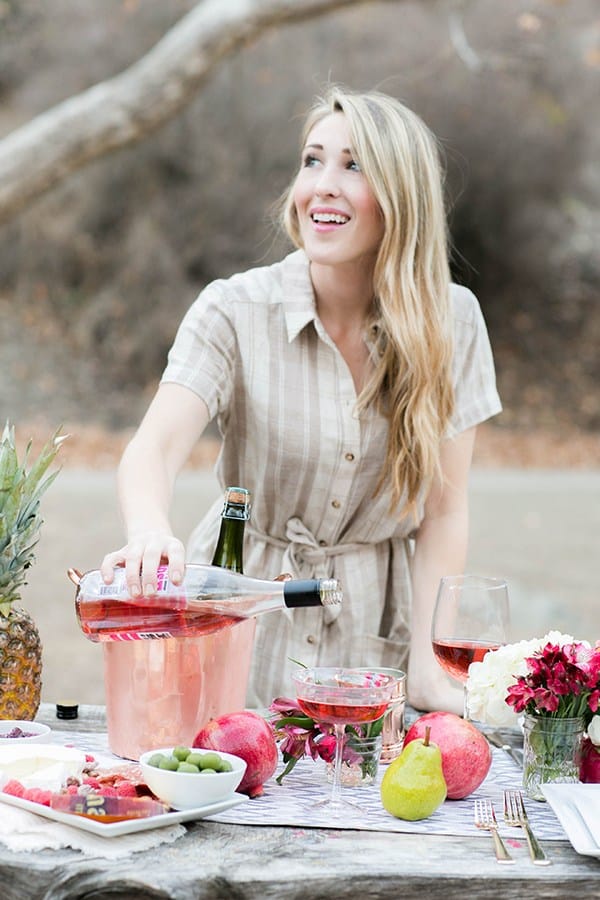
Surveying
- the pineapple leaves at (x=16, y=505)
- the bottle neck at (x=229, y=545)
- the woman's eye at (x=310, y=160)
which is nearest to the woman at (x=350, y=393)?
the woman's eye at (x=310, y=160)

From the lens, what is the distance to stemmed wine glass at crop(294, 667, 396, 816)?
4.60ft

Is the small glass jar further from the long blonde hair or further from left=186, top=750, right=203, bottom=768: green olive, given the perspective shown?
the long blonde hair

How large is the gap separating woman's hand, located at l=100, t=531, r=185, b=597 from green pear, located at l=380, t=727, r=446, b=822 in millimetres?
381

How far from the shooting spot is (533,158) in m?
14.3

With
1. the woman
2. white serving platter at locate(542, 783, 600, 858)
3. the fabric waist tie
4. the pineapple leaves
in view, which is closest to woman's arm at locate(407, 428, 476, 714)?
the woman

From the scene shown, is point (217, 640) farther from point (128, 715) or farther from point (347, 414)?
point (347, 414)

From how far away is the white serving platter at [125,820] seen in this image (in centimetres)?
127

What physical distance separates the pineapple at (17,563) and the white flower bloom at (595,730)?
82cm

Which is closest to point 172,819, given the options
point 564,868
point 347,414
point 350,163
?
point 564,868

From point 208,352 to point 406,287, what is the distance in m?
0.43

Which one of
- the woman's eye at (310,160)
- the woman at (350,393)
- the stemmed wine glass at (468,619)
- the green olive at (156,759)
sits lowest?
the green olive at (156,759)

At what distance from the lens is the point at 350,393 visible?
238 cm

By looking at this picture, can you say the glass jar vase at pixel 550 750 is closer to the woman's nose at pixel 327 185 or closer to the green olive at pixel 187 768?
the green olive at pixel 187 768

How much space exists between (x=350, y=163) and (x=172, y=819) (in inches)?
55.3
